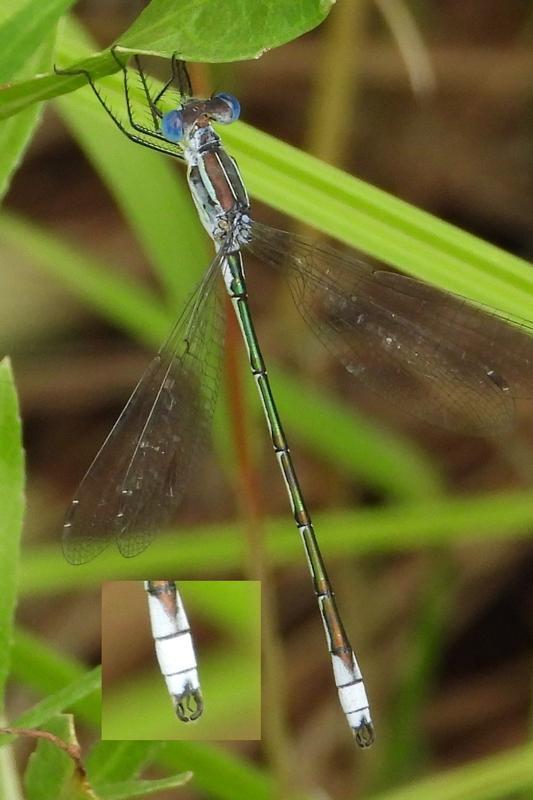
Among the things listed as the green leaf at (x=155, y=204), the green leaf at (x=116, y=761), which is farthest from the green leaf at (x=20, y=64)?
the green leaf at (x=155, y=204)

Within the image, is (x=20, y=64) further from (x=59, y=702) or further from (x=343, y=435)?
(x=343, y=435)

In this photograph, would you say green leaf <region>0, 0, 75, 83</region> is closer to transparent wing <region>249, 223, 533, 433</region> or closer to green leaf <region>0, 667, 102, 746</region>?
green leaf <region>0, 667, 102, 746</region>

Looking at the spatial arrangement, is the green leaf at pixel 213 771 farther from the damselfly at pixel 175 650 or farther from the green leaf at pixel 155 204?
the green leaf at pixel 155 204

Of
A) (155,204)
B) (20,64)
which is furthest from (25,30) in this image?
(155,204)

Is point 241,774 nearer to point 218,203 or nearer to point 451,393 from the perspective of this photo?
point 451,393

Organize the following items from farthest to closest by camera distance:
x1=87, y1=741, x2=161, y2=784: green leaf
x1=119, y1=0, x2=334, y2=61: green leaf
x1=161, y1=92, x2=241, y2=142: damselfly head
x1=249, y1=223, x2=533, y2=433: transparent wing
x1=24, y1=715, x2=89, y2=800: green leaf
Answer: x1=249, y1=223, x2=533, y2=433: transparent wing
x1=161, y1=92, x2=241, y2=142: damselfly head
x1=87, y1=741, x2=161, y2=784: green leaf
x1=24, y1=715, x2=89, y2=800: green leaf
x1=119, y1=0, x2=334, y2=61: green leaf

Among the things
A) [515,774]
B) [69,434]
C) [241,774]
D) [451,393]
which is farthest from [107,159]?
[69,434]

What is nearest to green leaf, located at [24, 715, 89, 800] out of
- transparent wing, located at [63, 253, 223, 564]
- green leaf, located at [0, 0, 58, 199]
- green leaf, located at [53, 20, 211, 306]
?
transparent wing, located at [63, 253, 223, 564]

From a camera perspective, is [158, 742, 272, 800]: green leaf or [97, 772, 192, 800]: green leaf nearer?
[97, 772, 192, 800]: green leaf
